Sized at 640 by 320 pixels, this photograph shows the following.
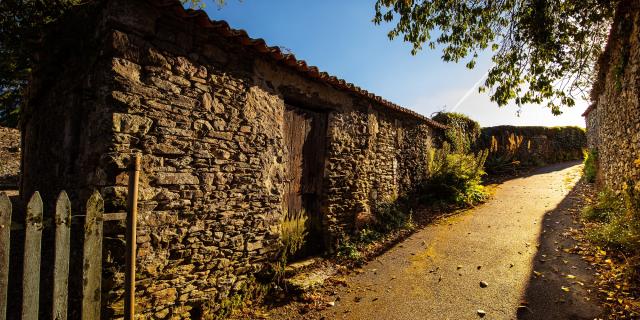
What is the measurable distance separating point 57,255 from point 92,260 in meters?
0.24

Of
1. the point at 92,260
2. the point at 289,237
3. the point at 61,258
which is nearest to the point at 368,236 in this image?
the point at 289,237

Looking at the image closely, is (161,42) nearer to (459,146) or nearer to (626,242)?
(626,242)

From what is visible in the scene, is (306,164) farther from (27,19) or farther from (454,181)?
(454,181)


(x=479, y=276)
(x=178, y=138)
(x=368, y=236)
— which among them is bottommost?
(x=479, y=276)

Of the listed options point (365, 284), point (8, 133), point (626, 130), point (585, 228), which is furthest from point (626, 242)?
point (8, 133)

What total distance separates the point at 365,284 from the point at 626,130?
5242mm

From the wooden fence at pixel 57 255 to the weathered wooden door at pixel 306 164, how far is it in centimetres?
298

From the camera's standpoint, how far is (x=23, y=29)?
4262 mm

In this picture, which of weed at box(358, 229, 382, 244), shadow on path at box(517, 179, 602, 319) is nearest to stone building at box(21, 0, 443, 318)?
weed at box(358, 229, 382, 244)

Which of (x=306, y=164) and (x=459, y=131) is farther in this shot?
(x=459, y=131)

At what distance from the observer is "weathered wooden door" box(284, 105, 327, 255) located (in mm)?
4965

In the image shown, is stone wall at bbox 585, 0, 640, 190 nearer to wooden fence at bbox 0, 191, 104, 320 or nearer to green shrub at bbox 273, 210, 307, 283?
green shrub at bbox 273, 210, 307, 283

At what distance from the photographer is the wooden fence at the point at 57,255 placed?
1630 mm

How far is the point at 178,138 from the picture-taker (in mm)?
3346
